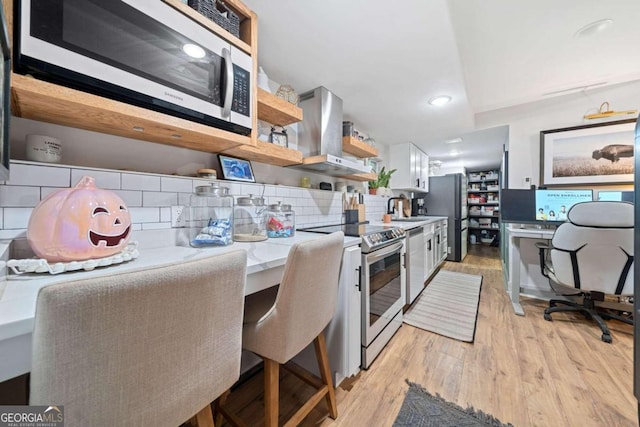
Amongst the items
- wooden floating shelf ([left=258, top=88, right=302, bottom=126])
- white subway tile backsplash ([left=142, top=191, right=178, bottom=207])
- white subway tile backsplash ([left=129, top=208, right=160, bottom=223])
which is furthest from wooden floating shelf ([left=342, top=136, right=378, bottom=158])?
white subway tile backsplash ([left=129, top=208, right=160, bottom=223])

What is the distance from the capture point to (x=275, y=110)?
1438mm

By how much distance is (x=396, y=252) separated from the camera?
72.7 inches

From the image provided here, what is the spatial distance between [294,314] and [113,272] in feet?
1.83

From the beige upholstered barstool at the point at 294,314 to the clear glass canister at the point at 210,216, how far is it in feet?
1.39

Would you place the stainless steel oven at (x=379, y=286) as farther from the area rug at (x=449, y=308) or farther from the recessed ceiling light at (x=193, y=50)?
Answer: the recessed ceiling light at (x=193, y=50)

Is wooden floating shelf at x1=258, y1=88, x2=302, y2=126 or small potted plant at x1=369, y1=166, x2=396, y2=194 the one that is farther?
small potted plant at x1=369, y1=166, x2=396, y2=194

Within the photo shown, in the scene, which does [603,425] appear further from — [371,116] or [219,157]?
[371,116]

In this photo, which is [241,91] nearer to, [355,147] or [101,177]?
[101,177]

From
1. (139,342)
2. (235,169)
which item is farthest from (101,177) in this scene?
(139,342)

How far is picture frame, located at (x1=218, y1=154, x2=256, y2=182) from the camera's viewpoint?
4.48 feet

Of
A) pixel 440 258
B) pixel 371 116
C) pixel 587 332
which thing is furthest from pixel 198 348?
pixel 440 258

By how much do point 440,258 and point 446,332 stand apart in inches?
81.5

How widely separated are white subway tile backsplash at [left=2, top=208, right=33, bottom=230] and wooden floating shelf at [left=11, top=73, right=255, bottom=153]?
0.33 metres

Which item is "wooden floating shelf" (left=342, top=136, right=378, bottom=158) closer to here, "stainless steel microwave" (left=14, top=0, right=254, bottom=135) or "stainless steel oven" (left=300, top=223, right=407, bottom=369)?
"stainless steel oven" (left=300, top=223, right=407, bottom=369)
